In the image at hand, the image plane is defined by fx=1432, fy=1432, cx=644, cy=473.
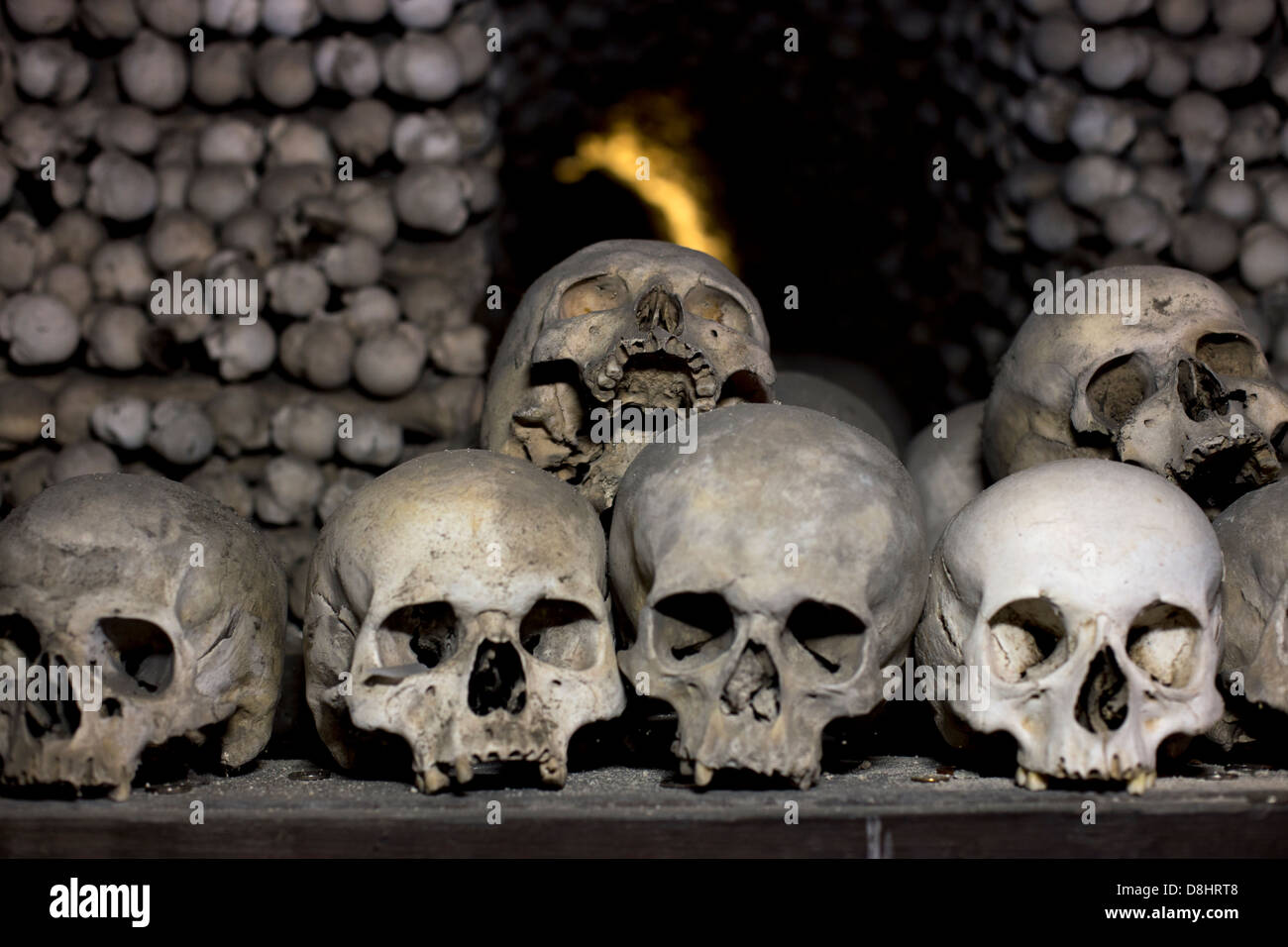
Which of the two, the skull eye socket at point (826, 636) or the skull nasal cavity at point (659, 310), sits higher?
the skull nasal cavity at point (659, 310)

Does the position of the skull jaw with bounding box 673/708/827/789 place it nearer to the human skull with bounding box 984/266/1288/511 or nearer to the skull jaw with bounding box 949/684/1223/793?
the skull jaw with bounding box 949/684/1223/793

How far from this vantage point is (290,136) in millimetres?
2799

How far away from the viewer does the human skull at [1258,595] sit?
1.84 metres

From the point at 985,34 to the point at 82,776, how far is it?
2.41 m

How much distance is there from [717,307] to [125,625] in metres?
0.97

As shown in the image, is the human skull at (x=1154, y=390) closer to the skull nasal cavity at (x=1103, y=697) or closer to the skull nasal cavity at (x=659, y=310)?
the skull nasal cavity at (x=1103, y=697)

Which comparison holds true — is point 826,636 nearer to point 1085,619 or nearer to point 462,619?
point 1085,619

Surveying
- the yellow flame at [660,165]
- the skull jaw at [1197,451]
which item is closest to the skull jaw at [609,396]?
the skull jaw at [1197,451]

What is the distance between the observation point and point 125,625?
6.22 feet

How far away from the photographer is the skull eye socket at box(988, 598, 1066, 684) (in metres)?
1.80

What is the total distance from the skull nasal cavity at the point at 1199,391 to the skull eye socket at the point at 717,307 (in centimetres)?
64

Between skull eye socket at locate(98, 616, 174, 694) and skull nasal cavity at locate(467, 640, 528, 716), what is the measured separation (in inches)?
15.7

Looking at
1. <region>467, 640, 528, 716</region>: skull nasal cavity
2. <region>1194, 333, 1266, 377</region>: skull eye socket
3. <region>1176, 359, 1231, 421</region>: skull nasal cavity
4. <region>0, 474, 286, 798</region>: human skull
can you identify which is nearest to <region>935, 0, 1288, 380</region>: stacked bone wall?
<region>1194, 333, 1266, 377</region>: skull eye socket

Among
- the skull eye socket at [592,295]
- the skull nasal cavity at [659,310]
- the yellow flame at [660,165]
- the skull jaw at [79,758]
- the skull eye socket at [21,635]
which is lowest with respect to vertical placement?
the skull jaw at [79,758]
